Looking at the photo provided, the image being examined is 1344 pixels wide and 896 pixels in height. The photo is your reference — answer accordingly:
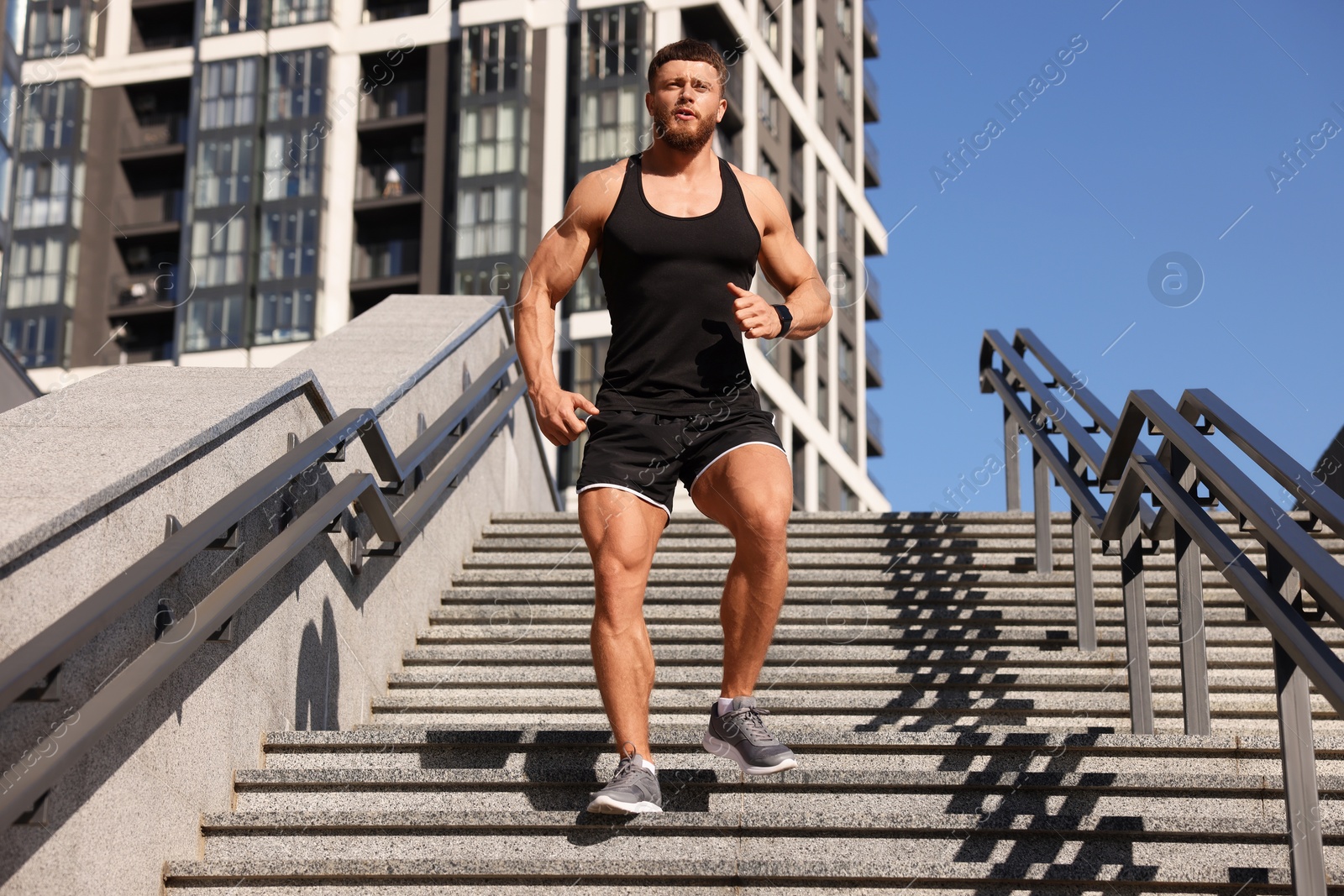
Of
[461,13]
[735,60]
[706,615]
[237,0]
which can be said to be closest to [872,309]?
[735,60]

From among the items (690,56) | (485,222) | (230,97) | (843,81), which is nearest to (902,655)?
(690,56)

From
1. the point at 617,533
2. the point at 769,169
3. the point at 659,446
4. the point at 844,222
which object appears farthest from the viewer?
the point at 844,222

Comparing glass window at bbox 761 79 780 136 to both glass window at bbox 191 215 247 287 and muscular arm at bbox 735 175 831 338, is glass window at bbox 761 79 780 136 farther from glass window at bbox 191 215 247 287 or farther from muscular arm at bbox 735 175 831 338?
muscular arm at bbox 735 175 831 338

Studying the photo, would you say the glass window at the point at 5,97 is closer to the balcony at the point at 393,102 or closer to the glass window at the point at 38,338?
the balcony at the point at 393,102

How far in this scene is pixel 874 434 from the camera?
54750mm

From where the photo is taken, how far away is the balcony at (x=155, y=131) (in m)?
47.8

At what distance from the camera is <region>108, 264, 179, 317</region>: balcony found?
45.0 m

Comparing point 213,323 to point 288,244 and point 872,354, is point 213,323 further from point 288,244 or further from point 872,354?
point 872,354

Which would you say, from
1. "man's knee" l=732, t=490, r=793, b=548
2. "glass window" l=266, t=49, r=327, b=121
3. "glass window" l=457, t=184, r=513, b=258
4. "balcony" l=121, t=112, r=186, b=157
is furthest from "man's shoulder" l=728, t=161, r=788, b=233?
"balcony" l=121, t=112, r=186, b=157

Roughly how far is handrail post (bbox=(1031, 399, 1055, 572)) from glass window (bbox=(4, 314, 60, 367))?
1675 inches

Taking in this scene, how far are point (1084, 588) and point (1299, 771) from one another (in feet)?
9.47

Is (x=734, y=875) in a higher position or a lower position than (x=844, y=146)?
lower

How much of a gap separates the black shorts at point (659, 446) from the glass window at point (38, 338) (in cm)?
4460

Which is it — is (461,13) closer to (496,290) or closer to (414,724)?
(496,290)
